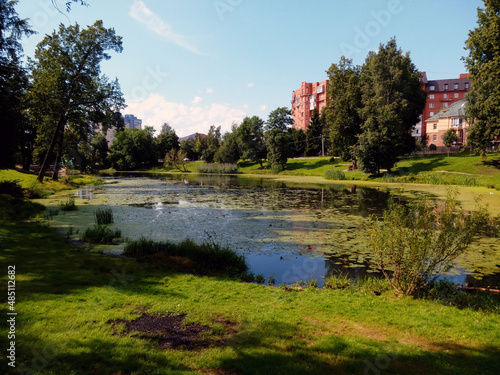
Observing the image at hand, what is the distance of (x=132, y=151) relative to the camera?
84.9 meters

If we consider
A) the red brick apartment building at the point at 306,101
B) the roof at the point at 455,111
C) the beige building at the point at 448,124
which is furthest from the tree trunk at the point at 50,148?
the red brick apartment building at the point at 306,101

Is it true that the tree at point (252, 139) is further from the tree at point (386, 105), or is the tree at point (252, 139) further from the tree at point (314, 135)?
the tree at point (386, 105)

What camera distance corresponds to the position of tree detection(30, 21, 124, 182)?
1112 inches

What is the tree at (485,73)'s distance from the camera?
107ft

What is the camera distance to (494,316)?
5.52 meters

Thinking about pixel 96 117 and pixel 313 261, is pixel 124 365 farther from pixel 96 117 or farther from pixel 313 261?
pixel 96 117

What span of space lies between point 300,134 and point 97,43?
5705 cm

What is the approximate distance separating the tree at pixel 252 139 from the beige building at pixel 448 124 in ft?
134

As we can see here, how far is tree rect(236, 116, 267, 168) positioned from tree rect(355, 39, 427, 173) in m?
31.7

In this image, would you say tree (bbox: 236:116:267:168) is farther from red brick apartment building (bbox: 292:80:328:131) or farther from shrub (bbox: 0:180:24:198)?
shrub (bbox: 0:180:24:198)

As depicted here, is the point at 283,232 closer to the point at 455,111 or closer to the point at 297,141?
the point at 297,141

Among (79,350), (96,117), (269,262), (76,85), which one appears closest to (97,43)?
(76,85)

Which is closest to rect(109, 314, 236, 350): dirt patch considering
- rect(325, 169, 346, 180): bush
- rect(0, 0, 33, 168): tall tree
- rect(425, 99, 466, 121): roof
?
rect(0, 0, 33, 168): tall tree

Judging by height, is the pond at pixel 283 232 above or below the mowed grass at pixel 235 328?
below
